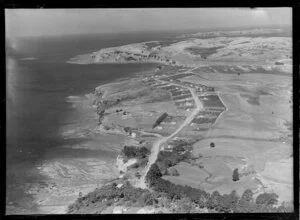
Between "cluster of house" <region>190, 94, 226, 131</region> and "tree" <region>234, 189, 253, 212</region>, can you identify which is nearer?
"tree" <region>234, 189, 253, 212</region>

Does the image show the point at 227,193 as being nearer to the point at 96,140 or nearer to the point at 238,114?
the point at 238,114

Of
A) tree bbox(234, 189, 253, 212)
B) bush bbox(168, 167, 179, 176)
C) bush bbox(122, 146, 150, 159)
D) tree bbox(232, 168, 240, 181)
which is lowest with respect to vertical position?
tree bbox(234, 189, 253, 212)

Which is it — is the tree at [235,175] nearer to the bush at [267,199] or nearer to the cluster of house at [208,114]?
the bush at [267,199]

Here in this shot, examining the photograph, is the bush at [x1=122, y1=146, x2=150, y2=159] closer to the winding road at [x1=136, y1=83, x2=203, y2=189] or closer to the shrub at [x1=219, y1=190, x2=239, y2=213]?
the winding road at [x1=136, y1=83, x2=203, y2=189]

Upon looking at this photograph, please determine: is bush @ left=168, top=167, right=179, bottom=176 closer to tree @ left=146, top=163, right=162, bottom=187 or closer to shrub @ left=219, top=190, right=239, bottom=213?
tree @ left=146, top=163, right=162, bottom=187

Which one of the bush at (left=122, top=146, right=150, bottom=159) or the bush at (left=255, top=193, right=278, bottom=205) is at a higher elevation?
the bush at (left=122, top=146, right=150, bottom=159)

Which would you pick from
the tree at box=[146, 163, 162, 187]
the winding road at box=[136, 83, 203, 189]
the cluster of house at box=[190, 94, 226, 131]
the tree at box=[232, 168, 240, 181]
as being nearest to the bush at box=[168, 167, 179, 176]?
the tree at box=[146, 163, 162, 187]

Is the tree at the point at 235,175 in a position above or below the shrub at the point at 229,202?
above

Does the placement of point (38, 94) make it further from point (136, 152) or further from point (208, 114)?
point (208, 114)

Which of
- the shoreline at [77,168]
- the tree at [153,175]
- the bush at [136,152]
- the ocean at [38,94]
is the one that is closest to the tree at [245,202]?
the tree at [153,175]
